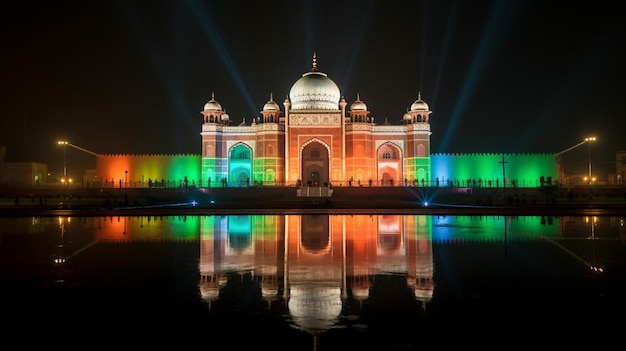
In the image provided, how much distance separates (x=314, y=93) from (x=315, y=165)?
4634mm

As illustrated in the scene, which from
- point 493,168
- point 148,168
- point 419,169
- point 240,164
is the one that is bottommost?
point 419,169

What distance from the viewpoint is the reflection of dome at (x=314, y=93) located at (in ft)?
106

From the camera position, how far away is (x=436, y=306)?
14.7 ft

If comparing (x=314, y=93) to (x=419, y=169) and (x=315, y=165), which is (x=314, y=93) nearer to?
(x=315, y=165)

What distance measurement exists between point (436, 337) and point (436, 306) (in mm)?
867

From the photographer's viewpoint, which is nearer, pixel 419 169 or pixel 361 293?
pixel 361 293

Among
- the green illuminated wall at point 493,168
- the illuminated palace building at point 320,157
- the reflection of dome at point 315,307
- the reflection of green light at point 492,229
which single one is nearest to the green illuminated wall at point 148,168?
the illuminated palace building at point 320,157

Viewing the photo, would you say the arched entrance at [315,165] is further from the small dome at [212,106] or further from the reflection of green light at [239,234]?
the reflection of green light at [239,234]

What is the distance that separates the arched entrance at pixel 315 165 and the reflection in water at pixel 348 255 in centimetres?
1911

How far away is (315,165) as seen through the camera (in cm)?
3291

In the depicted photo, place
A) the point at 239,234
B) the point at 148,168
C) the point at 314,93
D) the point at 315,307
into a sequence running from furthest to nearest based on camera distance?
1. the point at 148,168
2. the point at 314,93
3. the point at 239,234
4. the point at 315,307

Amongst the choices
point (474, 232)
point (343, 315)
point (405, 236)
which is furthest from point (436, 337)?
point (474, 232)

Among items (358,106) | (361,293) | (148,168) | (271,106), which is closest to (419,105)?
(358,106)

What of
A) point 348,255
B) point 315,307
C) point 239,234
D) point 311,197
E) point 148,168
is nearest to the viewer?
point 315,307
